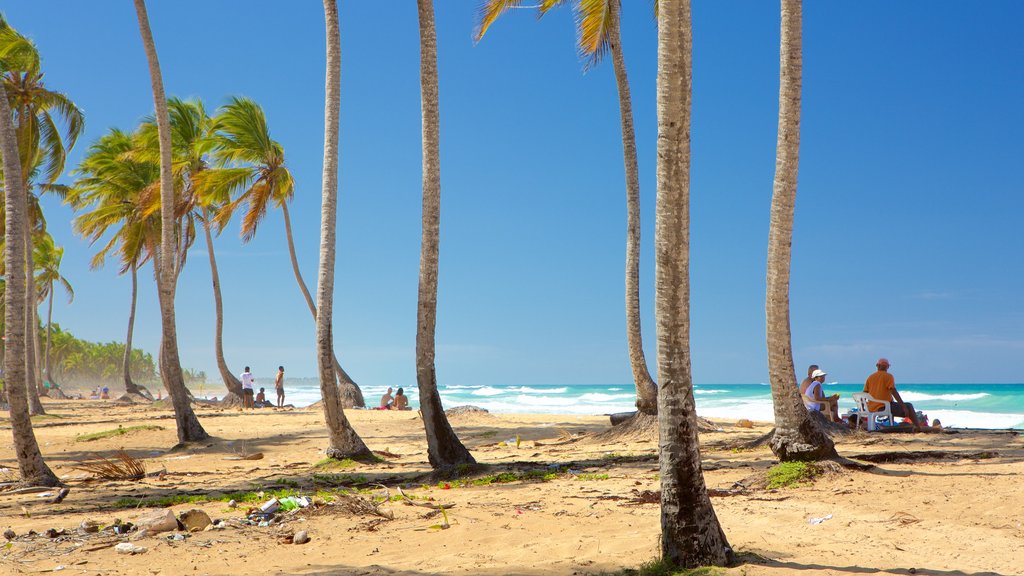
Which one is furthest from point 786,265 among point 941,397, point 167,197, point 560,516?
point 941,397

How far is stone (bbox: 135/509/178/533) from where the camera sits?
24.1 feet

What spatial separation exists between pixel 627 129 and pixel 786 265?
6597 mm

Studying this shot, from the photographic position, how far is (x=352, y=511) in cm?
806

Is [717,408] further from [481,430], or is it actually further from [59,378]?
[59,378]

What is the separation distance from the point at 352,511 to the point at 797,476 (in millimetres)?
4690

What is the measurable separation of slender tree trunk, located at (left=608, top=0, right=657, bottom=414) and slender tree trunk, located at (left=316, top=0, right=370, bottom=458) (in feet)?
16.5

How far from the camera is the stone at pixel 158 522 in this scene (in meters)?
7.34

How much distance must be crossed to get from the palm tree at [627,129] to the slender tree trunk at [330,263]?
261 centimetres

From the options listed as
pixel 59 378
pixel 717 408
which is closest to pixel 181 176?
pixel 717 408

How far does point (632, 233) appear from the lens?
14.6m

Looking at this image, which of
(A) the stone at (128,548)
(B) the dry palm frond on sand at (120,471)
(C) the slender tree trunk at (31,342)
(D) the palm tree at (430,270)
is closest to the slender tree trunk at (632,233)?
(D) the palm tree at (430,270)

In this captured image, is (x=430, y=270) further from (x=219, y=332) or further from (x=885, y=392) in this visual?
(x=219, y=332)

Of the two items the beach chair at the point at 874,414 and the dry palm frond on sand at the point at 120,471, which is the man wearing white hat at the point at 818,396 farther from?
the dry palm frond on sand at the point at 120,471

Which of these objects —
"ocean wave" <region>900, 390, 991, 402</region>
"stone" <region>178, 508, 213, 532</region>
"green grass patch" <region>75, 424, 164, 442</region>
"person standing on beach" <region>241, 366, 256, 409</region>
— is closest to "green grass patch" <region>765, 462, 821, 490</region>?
"stone" <region>178, 508, 213, 532</region>
